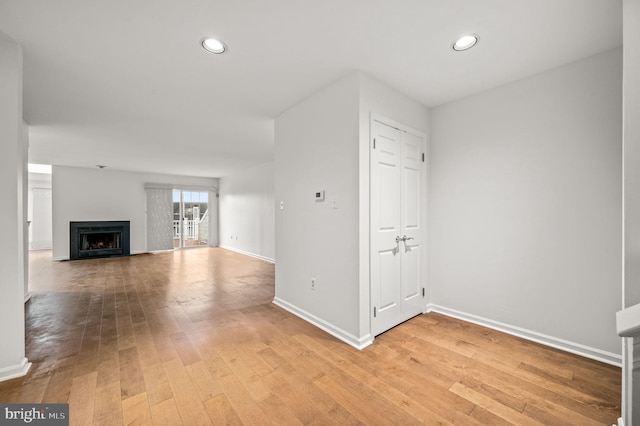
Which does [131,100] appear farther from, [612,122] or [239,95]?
[612,122]

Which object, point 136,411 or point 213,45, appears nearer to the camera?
point 136,411

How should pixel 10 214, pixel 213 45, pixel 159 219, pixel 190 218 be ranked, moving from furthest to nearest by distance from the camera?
pixel 190 218 < pixel 159 219 < pixel 213 45 < pixel 10 214

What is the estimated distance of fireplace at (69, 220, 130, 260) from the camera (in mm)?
7047

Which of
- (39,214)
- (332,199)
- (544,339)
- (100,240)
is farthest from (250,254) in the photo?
(39,214)

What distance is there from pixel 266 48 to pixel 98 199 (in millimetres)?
8066

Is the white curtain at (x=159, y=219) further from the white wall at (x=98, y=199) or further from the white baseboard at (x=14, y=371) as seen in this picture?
the white baseboard at (x=14, y=371)

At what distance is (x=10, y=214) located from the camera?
193 centimetres

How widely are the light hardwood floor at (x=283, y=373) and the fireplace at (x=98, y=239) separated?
4.77m

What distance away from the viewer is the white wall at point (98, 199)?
698 cm

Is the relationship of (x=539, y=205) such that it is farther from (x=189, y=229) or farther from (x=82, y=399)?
(x=189, y=229)

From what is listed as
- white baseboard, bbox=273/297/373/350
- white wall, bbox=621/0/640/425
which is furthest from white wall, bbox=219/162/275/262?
white wall, bbox=621/0/640/425

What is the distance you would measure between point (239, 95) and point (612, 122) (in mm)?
3394

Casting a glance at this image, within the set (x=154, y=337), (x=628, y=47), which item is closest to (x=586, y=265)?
(x=628, y=47)

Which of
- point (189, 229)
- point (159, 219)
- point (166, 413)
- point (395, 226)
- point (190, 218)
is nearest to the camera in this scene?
point (166, 413)
